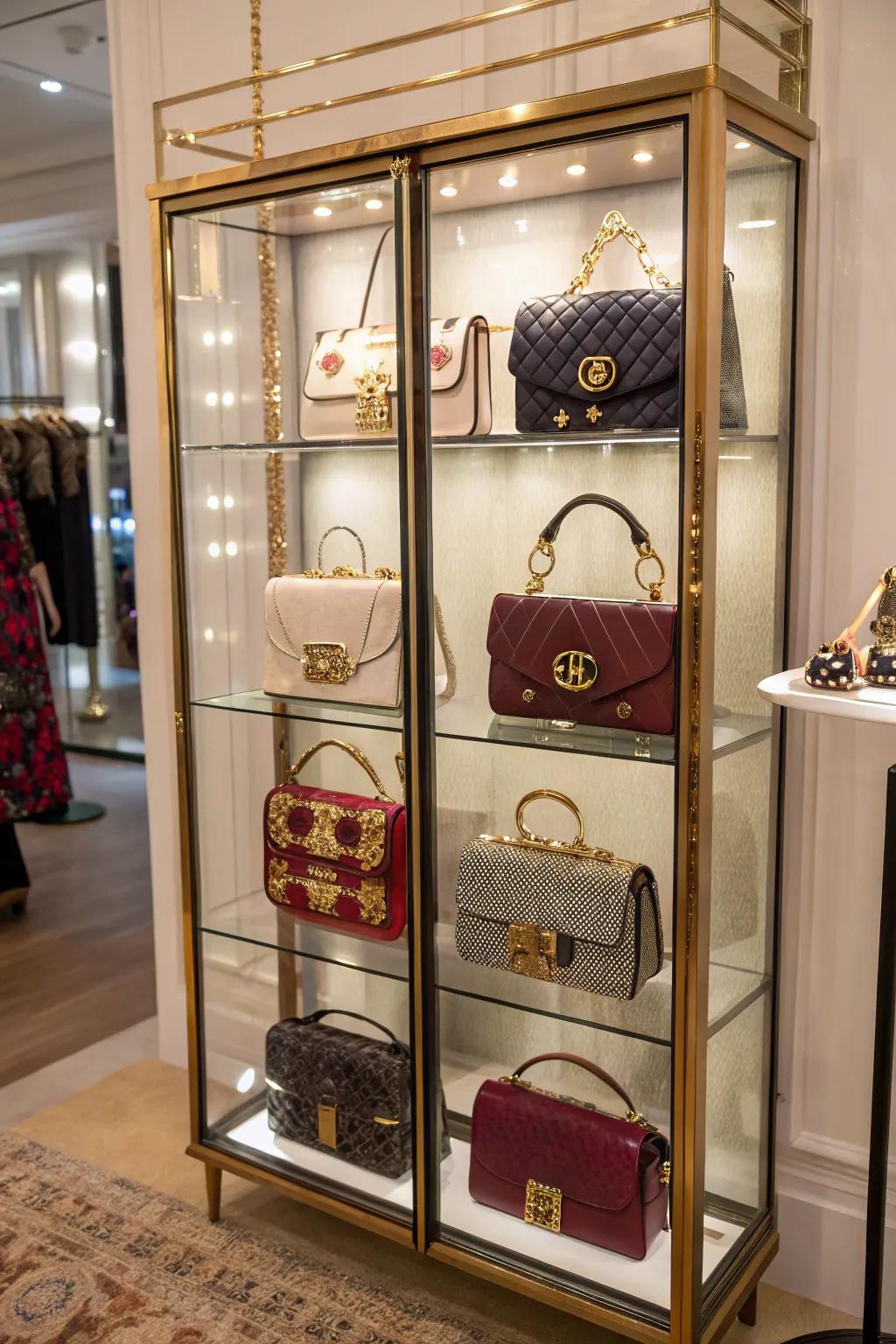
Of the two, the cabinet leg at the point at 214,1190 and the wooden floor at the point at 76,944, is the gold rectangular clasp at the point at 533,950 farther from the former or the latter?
the wooden floor at the point at 76,944

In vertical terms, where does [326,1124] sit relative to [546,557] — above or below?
below

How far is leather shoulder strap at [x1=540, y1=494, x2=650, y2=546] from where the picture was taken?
6.16ft

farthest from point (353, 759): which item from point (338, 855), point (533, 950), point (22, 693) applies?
point (22, 693)

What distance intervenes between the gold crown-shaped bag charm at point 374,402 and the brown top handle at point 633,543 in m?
0.33

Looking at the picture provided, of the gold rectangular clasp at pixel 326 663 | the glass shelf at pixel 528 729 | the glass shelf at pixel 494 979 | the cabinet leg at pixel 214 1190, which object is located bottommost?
the cabinet leg at pixel 214 1190

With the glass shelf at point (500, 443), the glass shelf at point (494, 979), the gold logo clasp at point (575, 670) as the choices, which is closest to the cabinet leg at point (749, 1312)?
the glass shelf at point (494, 979)

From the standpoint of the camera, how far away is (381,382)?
6.66ft

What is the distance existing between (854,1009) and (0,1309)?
162 centimetres

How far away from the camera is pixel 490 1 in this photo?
2.19 m

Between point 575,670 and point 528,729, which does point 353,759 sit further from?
point 575,670

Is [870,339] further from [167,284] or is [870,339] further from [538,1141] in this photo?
[538,1141]

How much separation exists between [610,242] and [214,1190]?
1.93 m

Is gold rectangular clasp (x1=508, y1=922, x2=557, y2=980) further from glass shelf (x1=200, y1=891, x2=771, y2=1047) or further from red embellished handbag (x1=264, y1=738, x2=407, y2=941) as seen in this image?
red embellished handbag (x1=264, y1=738, x2=407, y2=941)

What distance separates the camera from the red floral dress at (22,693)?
4305 millimetres
